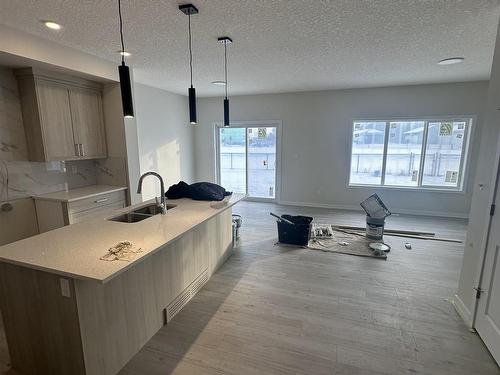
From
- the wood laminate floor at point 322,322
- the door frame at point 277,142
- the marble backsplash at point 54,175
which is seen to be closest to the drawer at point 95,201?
the marble backsplash at point 54,175

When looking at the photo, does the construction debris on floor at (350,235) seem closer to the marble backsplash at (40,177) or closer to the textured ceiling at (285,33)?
the textured ceiling at (285,33)

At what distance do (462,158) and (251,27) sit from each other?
5.02 meters

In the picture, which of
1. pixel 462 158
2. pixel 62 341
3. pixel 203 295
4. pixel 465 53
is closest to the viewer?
pixel 62 341

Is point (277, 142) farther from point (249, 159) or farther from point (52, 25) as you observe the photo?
point (52, 25)

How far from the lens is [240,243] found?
4.13 metres

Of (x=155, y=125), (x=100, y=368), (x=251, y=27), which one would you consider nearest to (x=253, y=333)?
(x=100, y=368)

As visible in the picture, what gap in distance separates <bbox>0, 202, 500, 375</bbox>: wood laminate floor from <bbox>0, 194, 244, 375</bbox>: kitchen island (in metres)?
0.28

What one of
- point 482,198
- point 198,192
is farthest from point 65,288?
point 482,198

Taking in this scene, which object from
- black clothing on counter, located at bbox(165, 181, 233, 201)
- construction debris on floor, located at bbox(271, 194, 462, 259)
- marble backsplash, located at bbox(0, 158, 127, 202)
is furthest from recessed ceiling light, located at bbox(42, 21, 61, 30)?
construction debris on floor, located at bbox(271, 194, 462, 259)

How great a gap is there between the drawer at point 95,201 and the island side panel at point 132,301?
5.38 feet

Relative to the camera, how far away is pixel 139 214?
2.67 metres

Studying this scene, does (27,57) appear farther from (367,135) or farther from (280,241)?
(367,135)

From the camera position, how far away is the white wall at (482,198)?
2.09 metres

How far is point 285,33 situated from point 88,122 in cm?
285
